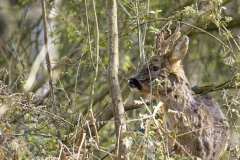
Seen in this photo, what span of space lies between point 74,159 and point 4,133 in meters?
0.60

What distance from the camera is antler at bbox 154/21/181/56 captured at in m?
6.21

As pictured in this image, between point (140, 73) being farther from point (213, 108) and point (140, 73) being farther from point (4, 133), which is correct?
point (4, 133)

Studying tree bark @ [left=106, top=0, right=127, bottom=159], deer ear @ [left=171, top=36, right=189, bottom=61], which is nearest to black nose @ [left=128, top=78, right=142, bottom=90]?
deer ear @ [left=171, top=36, right=189, bottom=61]

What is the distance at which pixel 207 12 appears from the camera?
19.6ft

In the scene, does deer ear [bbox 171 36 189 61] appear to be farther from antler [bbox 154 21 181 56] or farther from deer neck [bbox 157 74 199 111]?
deer neck [bbox 157 74 199 111]

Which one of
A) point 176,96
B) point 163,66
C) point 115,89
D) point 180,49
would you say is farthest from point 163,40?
point 115,89

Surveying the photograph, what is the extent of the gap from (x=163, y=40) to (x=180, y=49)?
0.27 metres

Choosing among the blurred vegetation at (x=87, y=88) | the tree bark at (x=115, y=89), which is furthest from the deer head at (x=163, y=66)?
the tree bark at (x=115, y=89)

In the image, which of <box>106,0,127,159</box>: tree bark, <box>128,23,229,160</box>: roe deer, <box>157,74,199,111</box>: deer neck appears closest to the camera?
<box>106,0,127,159</box>: tree bark

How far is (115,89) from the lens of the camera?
15.9 feet

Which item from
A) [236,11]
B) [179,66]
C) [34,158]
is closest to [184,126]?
[179,66]

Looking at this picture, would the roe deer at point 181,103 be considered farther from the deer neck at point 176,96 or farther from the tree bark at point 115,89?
the tree bark at point 115,89

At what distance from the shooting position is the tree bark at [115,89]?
457 cm

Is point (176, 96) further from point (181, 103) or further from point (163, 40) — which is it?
point (163, 40)
